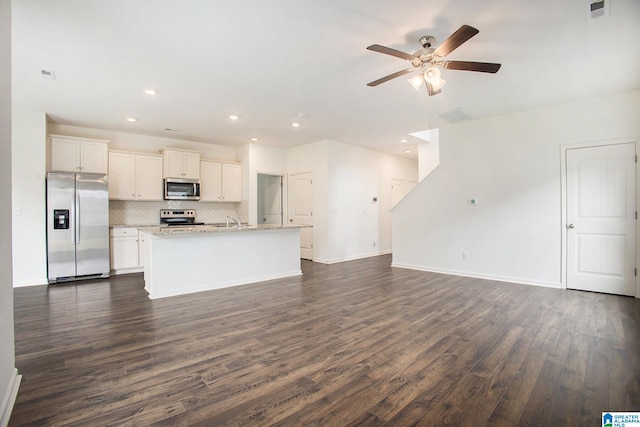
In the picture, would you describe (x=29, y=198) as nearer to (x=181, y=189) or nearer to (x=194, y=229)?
→ (x=181, y=189)

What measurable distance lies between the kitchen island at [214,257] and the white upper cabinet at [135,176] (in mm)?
1793

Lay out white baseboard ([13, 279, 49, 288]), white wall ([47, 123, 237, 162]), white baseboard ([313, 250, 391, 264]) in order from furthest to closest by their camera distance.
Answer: white baseboard ([313, 250, 391, 264]), white wall ([47, 123, 237, 162]), white baseboard ([13, 279, 49, 288])

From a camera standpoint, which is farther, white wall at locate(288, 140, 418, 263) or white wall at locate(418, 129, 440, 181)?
white wall at locate(418, 129, 440, 181)

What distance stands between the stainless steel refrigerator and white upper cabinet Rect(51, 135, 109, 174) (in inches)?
11.5

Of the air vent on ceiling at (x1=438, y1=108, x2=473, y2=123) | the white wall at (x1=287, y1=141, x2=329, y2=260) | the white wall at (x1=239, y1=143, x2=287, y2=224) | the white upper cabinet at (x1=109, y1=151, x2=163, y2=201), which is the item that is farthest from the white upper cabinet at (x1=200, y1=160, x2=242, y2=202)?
the air vent on ceiling at (x1=438, y1=108, x2=473, y2=123)

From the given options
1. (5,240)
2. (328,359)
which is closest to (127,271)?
(5,240)

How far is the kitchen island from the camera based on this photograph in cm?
420

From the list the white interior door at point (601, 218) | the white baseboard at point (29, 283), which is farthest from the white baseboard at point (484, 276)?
the white baseboard at point (29, 283)

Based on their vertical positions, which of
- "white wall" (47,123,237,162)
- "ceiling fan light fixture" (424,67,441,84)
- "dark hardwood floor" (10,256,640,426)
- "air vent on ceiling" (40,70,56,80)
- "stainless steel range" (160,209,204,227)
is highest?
"air vent on ceiling" (40,70,56,80)

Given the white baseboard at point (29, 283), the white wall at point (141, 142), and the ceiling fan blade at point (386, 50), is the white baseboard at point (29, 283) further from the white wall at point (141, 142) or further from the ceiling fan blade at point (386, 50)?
the ceiling fan blade at point (386, 50)

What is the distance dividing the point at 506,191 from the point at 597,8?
3016 mm

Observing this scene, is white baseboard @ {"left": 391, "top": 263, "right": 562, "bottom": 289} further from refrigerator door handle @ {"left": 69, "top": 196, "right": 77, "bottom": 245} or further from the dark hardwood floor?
refrigerator door handle @ {"left": 69, "top": 196, "right": 77, "bottom": 245}

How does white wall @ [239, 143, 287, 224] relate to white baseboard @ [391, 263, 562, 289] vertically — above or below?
above

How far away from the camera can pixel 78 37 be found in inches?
110
